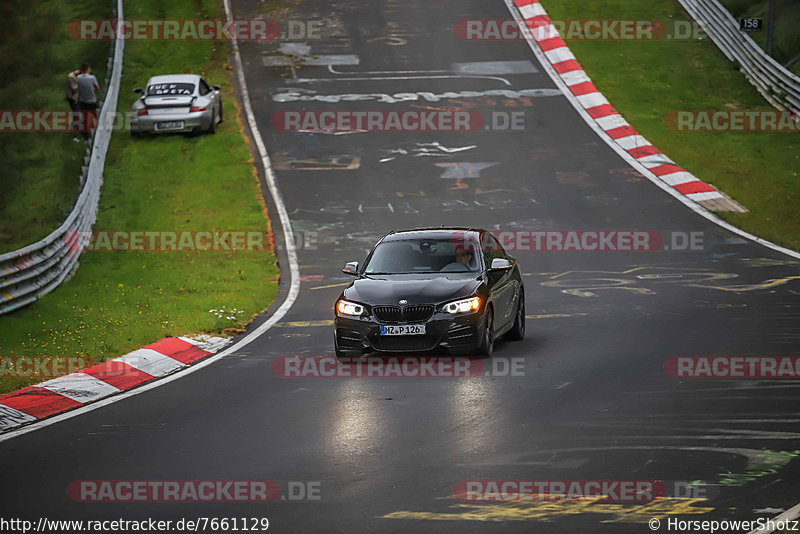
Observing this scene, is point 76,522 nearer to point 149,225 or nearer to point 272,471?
point 272,471

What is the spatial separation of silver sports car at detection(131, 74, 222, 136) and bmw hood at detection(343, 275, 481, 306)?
53.5 feet

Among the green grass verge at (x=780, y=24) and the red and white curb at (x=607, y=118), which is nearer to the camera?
Result: the red and white curb at (x=607, y=118)

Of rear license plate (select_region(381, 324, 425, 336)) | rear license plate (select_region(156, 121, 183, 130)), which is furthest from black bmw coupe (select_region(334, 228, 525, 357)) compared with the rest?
rear license plate (select_region(156, 121, 183, 130))

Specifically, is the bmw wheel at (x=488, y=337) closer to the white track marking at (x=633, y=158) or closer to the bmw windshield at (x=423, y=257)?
the bmw windshield at (x=423, y=257)

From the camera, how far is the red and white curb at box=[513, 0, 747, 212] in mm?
24219

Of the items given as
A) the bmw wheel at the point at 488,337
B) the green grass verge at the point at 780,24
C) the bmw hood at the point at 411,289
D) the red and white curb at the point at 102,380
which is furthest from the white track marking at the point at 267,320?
the green grass verge at the point at 780,24

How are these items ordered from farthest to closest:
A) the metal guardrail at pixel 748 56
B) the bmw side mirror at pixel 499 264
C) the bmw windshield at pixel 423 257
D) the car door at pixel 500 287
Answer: the metal guardrail at pixel 748 56 → the bmw windshield at pixel 423 257 → the bmw side mirror at pixel 499 264 → the car door at pixel 500 287

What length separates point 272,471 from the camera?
833 centimetres

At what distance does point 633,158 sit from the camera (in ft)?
87.9

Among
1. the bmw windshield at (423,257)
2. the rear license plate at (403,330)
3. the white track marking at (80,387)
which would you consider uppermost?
the bmw windshield at (423,257)

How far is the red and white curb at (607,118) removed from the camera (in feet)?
79.5

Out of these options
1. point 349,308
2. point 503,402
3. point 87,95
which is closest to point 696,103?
point 87,95

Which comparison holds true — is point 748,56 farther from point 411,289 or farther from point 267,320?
point 411,289

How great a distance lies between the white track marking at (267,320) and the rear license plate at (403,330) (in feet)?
7.47
